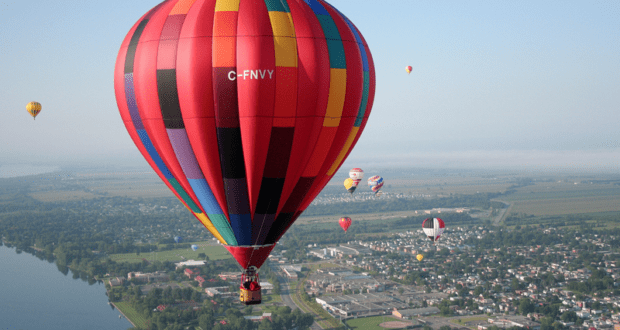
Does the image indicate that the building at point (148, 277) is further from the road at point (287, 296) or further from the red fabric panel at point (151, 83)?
the red fabric panel at point (151, 83)

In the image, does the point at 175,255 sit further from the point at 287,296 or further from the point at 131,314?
the point at 131,314

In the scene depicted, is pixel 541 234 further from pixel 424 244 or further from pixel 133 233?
pixel 133 233

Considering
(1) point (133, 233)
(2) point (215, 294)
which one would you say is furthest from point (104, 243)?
(2) point (215, 294)

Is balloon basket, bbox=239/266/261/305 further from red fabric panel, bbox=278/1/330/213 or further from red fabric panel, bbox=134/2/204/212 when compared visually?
red fabric panel, bbox=134/2/204/212

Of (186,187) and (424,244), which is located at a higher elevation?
(186,187)

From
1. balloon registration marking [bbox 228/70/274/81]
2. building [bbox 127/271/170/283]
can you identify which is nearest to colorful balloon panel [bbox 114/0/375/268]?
balloon registration marking [bbox 228/70/274/81]

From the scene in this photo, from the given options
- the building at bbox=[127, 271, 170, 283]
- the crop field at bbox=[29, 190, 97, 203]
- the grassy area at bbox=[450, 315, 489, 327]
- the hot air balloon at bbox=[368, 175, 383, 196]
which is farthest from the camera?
the crop field at bbox=[29, 190, 97, 203]
